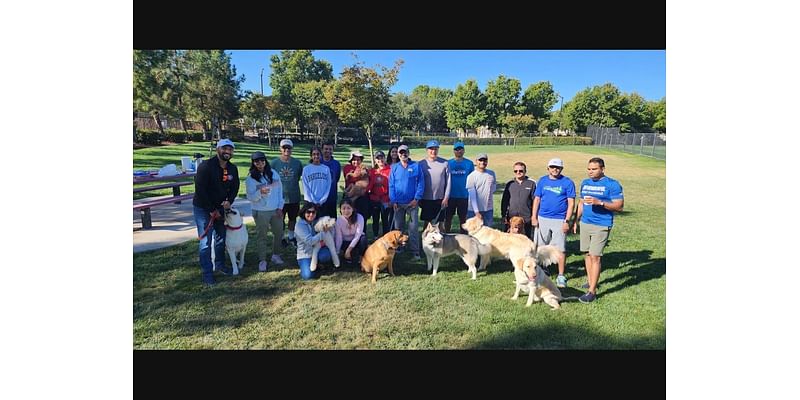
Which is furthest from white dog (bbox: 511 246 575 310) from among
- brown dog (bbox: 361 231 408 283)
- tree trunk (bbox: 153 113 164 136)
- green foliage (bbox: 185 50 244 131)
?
tree trunk (bbox: 153 113 164 136)

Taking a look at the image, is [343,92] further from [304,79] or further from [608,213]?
[608,213]

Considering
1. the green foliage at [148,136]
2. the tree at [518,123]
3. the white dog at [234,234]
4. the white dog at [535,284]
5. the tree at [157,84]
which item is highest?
the tree at [518,123]

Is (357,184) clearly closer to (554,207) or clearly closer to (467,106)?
(554,207)

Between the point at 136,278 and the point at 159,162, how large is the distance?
2.93 metres

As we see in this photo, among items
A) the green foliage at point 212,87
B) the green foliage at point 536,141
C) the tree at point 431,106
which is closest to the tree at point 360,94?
the green foliage at point 212,87

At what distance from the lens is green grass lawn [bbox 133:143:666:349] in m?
3.53

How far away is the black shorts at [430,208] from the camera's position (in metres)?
5.24

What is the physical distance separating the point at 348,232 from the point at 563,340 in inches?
120

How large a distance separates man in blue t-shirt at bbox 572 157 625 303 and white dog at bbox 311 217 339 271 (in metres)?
3.24

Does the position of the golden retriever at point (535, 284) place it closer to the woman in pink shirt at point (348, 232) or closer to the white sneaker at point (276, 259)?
the woman in pink shirt at point (348, 232)

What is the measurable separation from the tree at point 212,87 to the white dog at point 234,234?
7.44 ft

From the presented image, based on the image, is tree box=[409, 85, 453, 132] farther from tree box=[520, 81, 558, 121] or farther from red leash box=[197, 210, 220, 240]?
red leash box=[197, 210, 220, 240]

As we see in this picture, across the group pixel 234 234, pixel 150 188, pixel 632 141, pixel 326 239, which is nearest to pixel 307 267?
pixel 326 239
